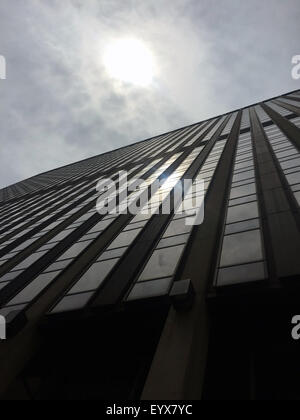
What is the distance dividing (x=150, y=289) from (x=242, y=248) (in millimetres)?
3238

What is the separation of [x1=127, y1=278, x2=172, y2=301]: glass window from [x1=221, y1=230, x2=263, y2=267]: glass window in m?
1.86

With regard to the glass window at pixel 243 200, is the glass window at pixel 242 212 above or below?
below

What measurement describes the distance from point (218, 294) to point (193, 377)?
251cm

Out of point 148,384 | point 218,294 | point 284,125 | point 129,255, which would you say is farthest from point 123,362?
point 284,125

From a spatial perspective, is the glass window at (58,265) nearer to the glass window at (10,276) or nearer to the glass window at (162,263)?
the glass window at (10,276)

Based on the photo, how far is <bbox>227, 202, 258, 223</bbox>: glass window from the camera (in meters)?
14.0

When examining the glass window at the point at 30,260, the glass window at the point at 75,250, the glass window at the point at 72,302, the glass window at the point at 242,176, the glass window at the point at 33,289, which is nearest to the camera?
the glass window at the point at 72,302

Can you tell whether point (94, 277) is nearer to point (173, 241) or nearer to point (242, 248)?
point (173, 241)

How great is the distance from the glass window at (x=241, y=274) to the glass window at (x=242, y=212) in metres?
3.67

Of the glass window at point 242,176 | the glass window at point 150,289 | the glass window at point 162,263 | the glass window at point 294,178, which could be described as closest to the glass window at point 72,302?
the glass window at point 150,289

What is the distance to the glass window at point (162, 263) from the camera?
12.0 m

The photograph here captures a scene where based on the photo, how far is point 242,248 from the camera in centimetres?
1163

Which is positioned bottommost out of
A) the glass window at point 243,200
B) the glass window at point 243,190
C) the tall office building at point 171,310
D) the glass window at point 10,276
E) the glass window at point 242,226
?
the tall office building at point 171,310

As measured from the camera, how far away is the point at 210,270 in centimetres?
1107
